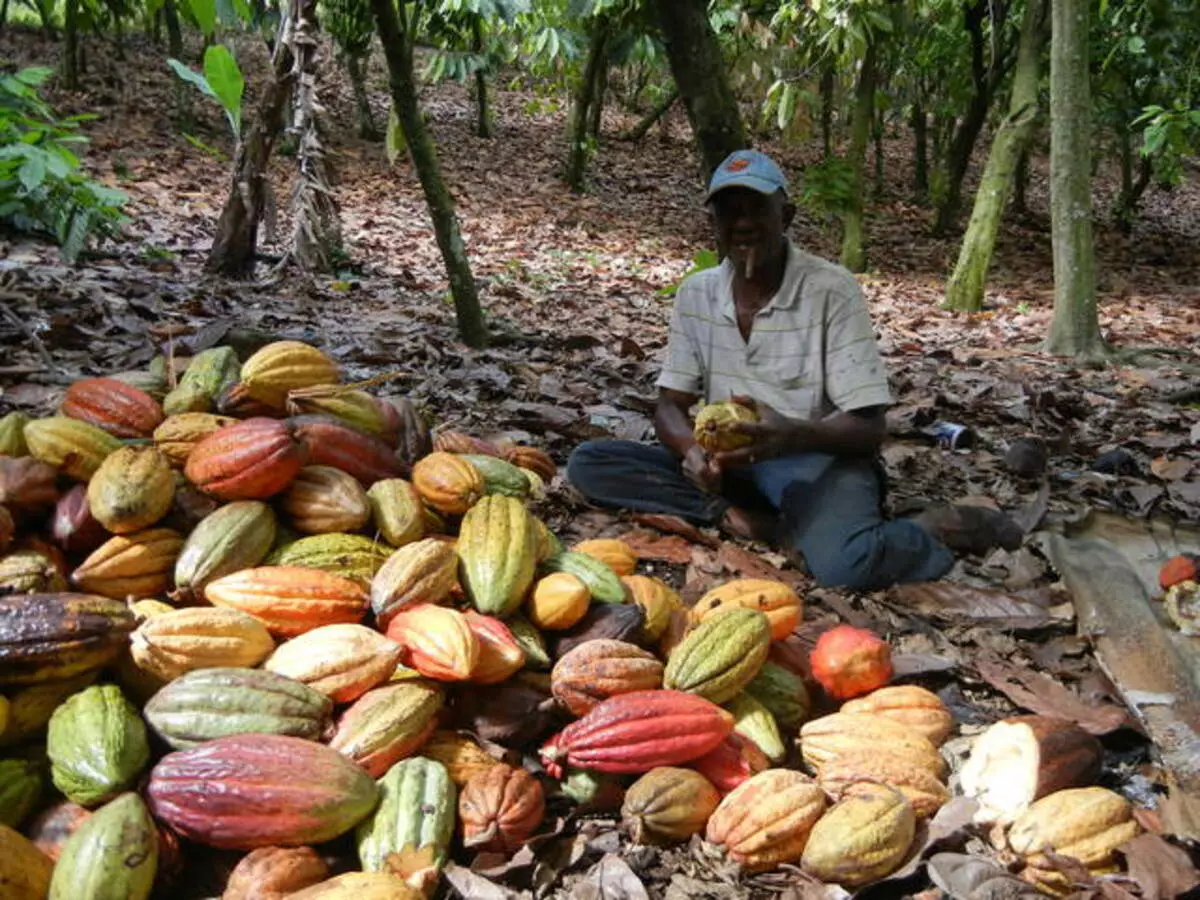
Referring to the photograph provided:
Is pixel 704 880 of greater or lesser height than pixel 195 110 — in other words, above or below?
below

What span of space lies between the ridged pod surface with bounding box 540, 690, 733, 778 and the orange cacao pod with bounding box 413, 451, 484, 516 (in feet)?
2.11

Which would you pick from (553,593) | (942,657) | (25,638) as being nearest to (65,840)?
(25,638)

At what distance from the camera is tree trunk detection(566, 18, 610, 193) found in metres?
10.5

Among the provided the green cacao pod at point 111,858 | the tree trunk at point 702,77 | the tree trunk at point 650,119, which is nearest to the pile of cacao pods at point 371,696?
the green cacao pod at point 111,858

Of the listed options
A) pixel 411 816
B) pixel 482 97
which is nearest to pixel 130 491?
pixel 411 816

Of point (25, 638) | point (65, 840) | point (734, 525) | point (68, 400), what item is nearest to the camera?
point (65, 840)

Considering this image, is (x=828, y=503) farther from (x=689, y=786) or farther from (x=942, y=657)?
(x=689, y=786)

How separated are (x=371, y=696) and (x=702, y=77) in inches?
106

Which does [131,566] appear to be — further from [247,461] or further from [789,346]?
[789,346]

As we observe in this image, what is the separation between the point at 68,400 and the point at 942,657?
2052 millimetres

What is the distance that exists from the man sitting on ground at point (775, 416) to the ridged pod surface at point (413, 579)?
1.10 metres

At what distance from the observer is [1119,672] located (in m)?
2.22

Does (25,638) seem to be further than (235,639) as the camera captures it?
No

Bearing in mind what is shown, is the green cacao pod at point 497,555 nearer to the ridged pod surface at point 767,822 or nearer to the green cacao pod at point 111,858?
the ridged pod surface at point 767,822
